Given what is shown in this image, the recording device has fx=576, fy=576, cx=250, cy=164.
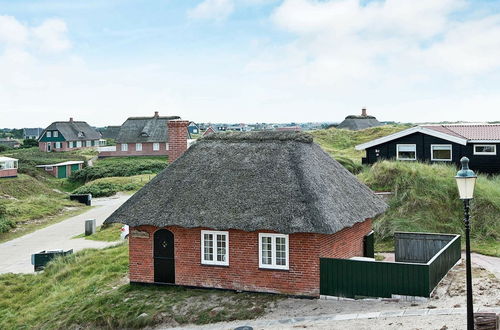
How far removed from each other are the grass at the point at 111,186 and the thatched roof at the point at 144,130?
21776 mm

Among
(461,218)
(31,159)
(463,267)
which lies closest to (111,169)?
(31,159)

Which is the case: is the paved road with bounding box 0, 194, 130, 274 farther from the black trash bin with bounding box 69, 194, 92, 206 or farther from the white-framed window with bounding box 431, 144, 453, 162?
the white-framed window with bounding box 431, 144, 453, 162

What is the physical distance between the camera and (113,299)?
2067 centimetres

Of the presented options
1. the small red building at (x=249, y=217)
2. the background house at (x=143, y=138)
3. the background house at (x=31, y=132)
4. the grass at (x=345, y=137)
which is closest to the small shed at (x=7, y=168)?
the background house at (x=143, y=138)

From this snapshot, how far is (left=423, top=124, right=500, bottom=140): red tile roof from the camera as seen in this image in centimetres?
3512

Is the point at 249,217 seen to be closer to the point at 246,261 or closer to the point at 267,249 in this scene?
the point at 267,249

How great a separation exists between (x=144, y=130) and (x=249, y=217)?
6997 centimetres

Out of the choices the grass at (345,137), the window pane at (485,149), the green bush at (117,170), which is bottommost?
the green bush at (117,170)

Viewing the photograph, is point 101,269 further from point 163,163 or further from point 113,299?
point 163,163

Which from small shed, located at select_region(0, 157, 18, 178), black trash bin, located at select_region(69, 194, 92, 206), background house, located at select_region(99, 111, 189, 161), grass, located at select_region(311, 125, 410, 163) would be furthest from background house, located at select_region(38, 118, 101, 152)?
grass, located at select_region(311, 125, 410, 163)

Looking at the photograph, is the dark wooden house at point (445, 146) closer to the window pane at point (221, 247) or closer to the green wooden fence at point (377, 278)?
the green wooden fence at point (377, 278)

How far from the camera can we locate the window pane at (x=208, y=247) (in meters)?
20.5

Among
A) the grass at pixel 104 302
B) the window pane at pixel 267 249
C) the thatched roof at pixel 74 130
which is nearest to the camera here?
the grass at pixel 104 302

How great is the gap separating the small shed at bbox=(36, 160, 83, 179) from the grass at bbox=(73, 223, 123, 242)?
35.6 meters
